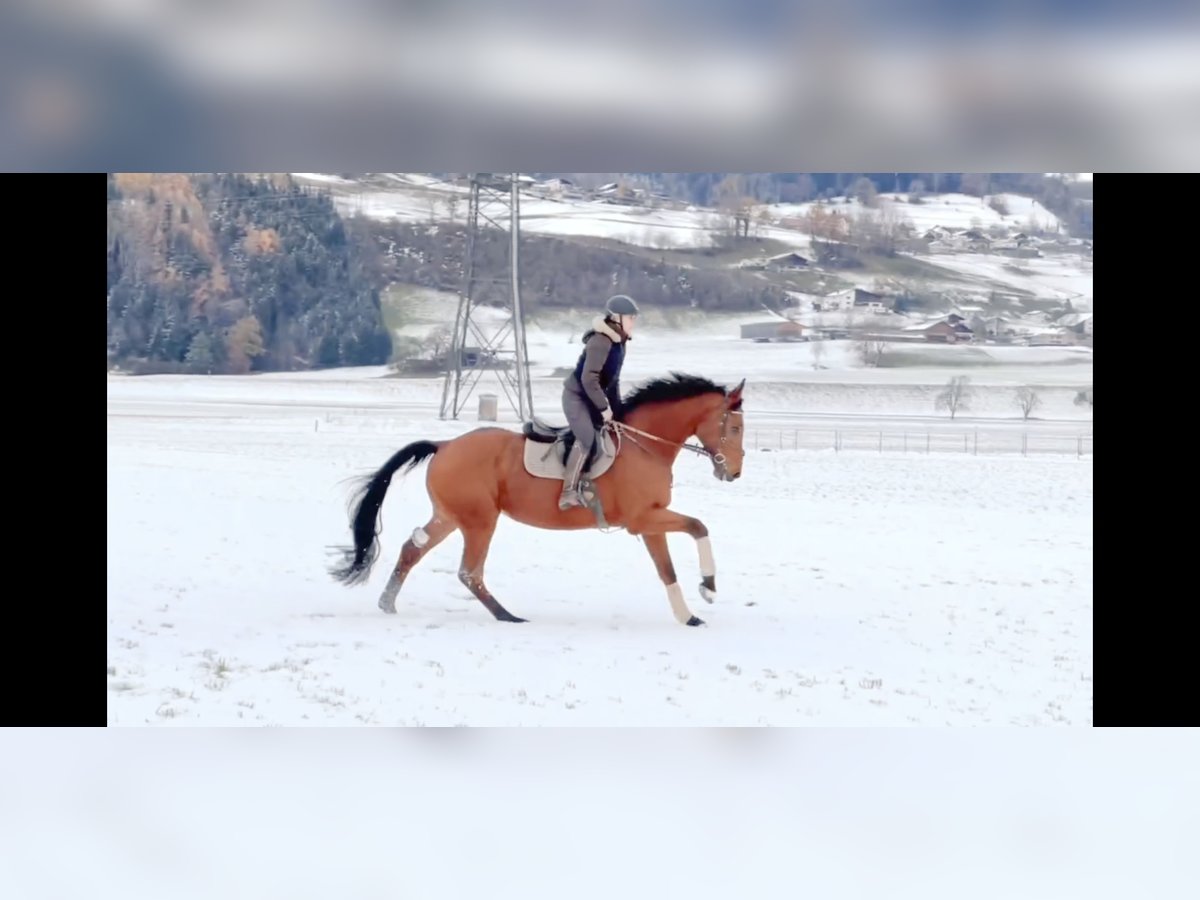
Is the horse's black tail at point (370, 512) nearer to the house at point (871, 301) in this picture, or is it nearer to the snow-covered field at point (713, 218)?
the snow-covered field at point (713, 218)

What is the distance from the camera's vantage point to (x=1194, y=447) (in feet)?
21.7

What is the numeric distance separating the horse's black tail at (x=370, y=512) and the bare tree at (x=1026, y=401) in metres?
4.55

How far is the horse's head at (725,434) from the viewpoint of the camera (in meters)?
6.39

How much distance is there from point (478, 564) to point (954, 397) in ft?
13.4

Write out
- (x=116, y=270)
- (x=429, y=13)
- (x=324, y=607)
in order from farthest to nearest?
(x=116, y=270) < (x=324, y=607) < (x=429, y=13)

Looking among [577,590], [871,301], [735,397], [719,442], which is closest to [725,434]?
[719,442]

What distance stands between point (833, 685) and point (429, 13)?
3443mm

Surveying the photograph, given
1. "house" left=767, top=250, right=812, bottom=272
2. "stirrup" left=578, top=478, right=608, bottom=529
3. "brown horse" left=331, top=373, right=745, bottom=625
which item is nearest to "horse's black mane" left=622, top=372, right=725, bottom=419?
"brown horse" left=331, top=373, right=745, bottom=625

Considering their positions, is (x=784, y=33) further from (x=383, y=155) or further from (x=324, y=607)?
(x=324, y=607)

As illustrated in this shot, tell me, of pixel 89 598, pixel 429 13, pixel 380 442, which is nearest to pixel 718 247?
pixel 380 442

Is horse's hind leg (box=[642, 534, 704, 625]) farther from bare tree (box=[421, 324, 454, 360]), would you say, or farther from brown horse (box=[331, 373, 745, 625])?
bare tree (box=[421, 324, 454, 360])

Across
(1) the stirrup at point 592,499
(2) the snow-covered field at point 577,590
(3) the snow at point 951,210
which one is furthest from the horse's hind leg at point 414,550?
(3) the snow at point 951,210

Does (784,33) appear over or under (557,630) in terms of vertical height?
over

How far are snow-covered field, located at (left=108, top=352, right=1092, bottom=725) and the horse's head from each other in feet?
2.69
